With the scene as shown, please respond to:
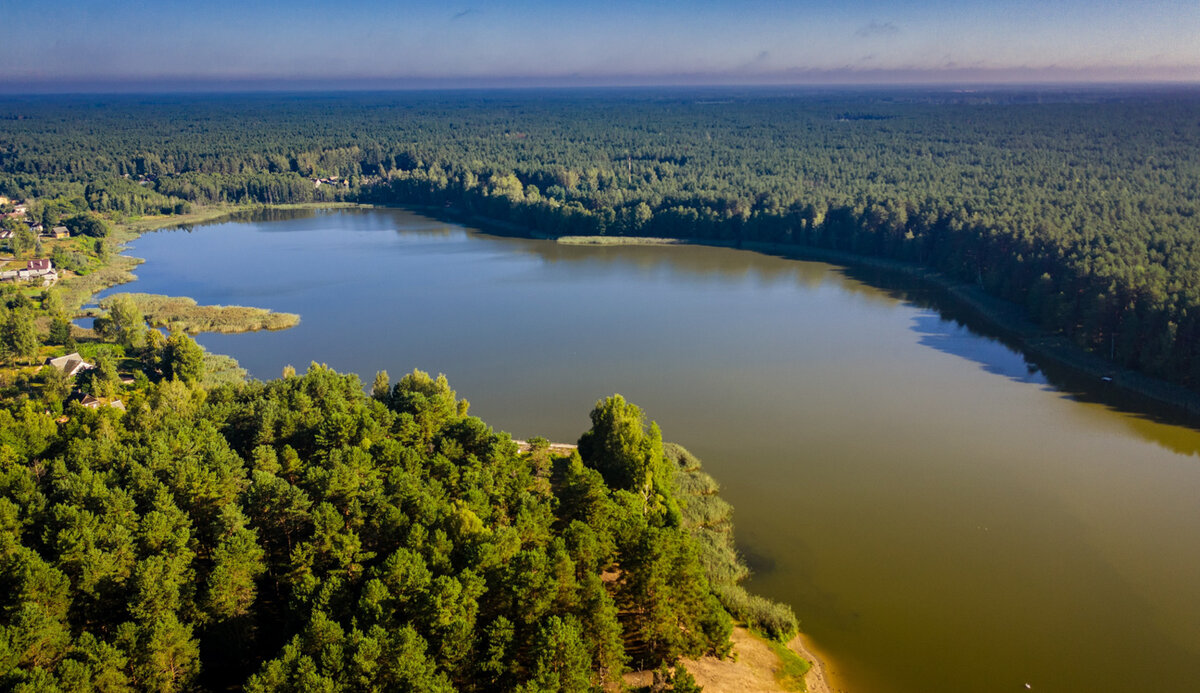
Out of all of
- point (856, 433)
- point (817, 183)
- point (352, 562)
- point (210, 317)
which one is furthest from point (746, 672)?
point (817, 183)

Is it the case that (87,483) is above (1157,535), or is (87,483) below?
above

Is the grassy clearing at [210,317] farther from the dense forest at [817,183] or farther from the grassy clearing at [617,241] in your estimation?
the dense forest at [817,183]

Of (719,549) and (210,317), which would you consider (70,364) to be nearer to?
(210,317)

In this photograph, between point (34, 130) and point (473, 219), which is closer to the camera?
point (473, 219)

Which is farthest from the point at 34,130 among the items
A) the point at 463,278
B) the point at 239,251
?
the point at 463,278

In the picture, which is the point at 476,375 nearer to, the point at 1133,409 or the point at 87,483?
the point at 87,483

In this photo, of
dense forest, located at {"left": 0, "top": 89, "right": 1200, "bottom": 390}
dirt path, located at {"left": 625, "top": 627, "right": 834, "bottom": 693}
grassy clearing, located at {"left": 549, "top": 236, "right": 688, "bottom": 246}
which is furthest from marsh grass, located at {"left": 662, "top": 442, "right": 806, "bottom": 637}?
grassy clearing, located at {"left": 549, "top": 236, "right": 688, "bottom": 246}

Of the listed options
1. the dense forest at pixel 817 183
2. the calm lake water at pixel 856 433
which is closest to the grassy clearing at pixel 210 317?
the calm lake water at pixel 856 433
